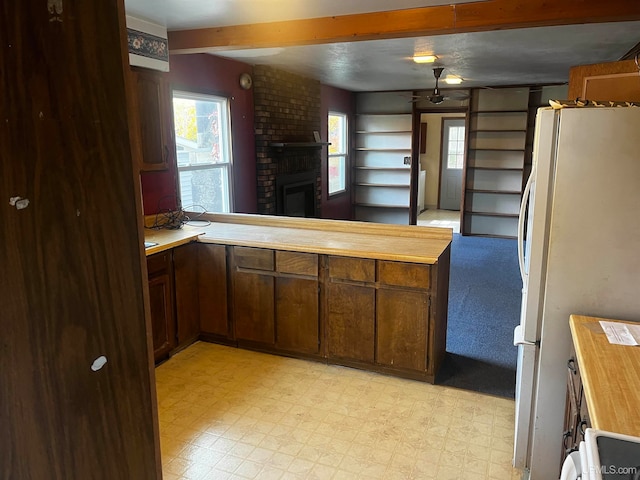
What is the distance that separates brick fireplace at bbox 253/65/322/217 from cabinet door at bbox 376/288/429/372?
2.63 m

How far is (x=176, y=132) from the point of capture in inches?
167

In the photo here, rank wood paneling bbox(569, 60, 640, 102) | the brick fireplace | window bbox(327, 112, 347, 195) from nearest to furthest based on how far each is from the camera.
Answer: wood paneling bbox(569, 60, 640, 102) < the brick fireplace < window bbox(327, 112, 347, 195)

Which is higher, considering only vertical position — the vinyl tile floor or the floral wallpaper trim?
the floral wallpaper trim

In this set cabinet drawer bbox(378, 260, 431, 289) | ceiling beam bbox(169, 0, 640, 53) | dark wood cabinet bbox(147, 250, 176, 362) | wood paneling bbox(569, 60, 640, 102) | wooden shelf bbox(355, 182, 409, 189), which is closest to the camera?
wood paneling bbox(569, 60, 640, 102)

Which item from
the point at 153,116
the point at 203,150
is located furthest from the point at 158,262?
the point at 203,150

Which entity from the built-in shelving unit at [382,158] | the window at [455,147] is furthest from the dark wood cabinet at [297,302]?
the window at [455,147]

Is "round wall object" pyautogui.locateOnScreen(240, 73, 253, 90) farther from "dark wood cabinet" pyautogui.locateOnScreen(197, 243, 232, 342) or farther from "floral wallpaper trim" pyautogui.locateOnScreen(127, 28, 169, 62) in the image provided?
"dark wood cabinet" pyautogui.locateOnScreen(197, 243, 232, 342)

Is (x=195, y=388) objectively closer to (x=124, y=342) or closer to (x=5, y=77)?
(x=124, y=342)

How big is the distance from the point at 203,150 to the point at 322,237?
1792 mm

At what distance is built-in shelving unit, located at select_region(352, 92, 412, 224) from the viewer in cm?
811

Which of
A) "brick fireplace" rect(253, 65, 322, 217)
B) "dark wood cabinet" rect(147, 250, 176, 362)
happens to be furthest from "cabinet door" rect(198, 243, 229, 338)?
"brick fireplace" rect(253, 65, 322, 217)

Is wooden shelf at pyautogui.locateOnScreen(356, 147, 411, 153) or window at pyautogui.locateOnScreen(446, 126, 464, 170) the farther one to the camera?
window at pyautogui.locateOnScreen(446, 126, 464, 170)

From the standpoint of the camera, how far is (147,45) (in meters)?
3.43

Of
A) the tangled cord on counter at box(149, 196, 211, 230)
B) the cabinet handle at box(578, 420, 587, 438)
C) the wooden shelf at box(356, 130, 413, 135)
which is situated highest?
the wooden shelf at box(356, 130, 413, 135)
